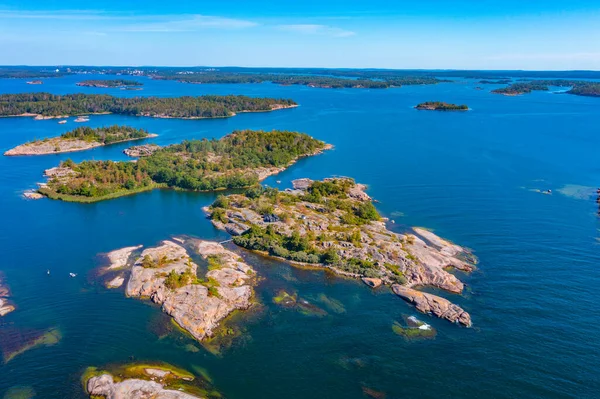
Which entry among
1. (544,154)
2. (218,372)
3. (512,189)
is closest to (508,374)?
(218,372)

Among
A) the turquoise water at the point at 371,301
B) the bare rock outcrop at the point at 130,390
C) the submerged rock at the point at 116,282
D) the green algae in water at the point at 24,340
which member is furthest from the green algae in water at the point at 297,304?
the green algae in water at the point at 24,340

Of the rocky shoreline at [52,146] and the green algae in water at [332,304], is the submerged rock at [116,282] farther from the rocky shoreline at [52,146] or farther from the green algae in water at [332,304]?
the rocky shoreline at [52,146]

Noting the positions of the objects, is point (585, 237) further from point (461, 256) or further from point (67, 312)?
point (67, 312)

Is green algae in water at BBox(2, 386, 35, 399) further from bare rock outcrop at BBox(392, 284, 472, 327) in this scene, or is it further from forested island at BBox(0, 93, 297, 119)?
forested island at BBox(0, 93, 297, 119)

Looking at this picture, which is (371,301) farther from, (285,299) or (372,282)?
(285,299)

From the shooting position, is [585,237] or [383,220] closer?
[585,237]

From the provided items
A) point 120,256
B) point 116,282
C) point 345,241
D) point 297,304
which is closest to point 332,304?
point 297,304

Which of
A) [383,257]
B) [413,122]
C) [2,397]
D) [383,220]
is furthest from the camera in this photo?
[413,122]

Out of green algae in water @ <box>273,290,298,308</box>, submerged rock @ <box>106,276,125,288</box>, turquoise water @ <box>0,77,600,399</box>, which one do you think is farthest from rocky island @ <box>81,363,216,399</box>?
submerged rock @ <box>106,276,125,288</box>
